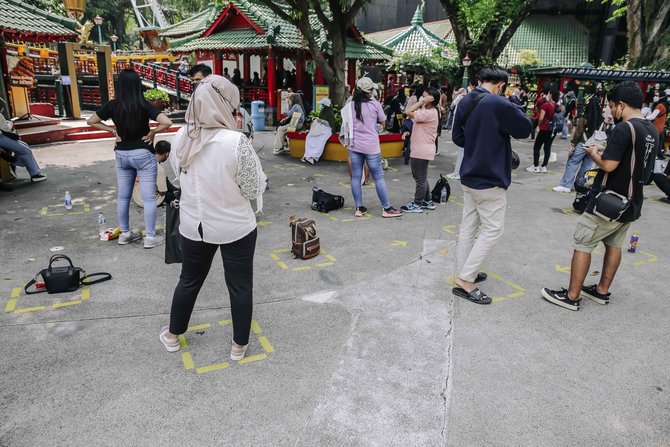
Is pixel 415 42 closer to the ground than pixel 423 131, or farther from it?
farther from it

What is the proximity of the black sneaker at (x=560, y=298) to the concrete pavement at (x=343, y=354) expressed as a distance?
2.6 inches

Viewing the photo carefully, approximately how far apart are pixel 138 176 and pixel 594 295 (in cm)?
468

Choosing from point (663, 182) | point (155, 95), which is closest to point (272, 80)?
point (155, 95)

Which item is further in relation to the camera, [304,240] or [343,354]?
[304,240]

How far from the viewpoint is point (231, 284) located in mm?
2994

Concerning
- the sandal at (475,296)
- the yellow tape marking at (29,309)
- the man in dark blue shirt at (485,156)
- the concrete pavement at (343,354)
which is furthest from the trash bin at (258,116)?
the sandal at (475,296)

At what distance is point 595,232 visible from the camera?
3801mm

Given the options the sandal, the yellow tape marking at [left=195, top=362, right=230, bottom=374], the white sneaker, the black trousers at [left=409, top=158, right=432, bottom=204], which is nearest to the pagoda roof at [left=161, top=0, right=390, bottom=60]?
the black trousers at [left=409, top=158, right=432, bottom=204]

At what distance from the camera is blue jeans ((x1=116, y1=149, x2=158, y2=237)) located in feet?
15.9

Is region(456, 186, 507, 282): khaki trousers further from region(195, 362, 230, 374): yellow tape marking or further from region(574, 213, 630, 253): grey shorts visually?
region(195, 362, 230, 374): yellow tape marking

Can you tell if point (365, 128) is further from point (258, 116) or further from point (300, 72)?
point (300, 72)

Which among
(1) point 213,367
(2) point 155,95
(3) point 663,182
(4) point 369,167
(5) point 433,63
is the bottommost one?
(1) point 213,367

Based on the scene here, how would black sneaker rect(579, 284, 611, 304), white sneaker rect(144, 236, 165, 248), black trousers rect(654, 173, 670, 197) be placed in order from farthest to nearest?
black trousers rect(654, 173, 670, 197), white sneaker rect(144, 236, 165, 248), black sneaker rect(579, 284, 611, 304)

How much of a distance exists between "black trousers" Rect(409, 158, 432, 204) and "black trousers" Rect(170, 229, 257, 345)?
13.3 feet
